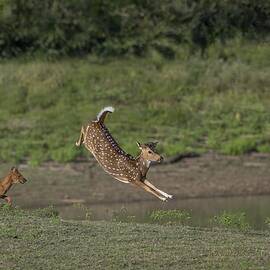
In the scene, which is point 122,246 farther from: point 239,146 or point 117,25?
point 117,25

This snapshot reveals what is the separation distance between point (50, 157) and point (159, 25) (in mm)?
5852

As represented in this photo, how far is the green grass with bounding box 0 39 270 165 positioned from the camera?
21109 mm

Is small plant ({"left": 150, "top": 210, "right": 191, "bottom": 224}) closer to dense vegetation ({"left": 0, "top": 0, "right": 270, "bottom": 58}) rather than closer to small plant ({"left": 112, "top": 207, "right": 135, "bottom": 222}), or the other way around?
small plant ({"left": 112, "top": 207, "right": 135, "bottom": 222})

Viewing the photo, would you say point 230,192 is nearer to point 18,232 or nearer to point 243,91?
point 243,91

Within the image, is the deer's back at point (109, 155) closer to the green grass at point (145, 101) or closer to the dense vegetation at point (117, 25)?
the green grass at point (145, 101)

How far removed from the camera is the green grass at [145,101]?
21109 mm

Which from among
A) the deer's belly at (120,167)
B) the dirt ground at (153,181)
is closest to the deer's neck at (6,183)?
the deer's belly at (120,167)

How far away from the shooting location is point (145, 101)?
74.7ft

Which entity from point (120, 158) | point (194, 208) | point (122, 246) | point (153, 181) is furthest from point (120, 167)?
point (153, 181)

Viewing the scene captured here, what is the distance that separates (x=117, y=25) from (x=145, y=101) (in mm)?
3314

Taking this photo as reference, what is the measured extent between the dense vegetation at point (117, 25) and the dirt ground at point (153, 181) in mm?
5005

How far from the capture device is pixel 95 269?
964 cm

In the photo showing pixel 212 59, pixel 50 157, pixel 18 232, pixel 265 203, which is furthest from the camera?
pixel 212 59

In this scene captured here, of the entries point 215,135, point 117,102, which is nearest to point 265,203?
point 215,135
